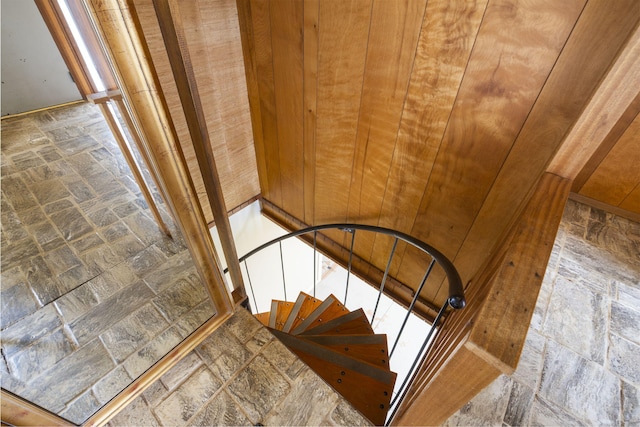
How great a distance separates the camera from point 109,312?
1.28 metres

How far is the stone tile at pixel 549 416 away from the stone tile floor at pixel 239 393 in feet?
2.37

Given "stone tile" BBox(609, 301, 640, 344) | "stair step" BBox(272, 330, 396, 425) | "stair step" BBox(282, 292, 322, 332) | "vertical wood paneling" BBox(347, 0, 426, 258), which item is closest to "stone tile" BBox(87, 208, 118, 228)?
"stair step" BBox(272, 330, 396, 425)

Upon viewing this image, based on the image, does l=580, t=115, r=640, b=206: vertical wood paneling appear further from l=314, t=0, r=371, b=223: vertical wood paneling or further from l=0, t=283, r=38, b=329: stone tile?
l=0, t=283, r=38, b=329: stone tile

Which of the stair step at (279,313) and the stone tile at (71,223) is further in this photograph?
the stair step at (279,313)

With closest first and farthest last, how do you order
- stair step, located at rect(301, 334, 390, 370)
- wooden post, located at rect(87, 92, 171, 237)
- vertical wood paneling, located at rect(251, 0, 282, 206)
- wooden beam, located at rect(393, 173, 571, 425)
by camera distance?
wooden beam, located at rect(393, 173, 571, 425), wooden post, located at rect(87, 92, 171, 237), vertical wood paneling, located at rect(251, 0, 282, 206), stair step, located at rect(301, 334, 390, 370)

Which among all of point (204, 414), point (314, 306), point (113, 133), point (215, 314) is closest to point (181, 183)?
point (113, 133)

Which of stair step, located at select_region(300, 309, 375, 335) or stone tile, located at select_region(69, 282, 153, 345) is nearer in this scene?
stone tile, located at select_region(69, 282, 153, 345)

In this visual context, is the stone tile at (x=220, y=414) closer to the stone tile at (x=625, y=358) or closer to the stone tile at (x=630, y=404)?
the stone tile at (x=630, y=404)

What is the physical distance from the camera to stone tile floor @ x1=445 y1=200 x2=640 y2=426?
129 centimetres

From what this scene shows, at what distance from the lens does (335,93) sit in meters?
1.84

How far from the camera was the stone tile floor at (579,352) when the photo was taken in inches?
50.9

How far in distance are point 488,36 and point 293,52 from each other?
113cm

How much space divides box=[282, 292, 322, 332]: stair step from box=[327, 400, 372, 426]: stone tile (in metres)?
1.61

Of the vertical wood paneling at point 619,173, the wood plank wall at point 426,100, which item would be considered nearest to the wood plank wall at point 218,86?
the wood plank wall at point 426,100
